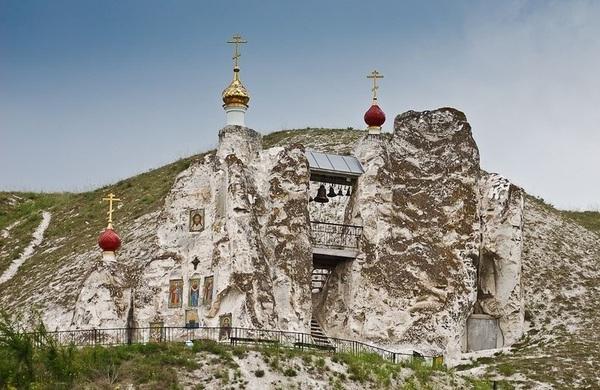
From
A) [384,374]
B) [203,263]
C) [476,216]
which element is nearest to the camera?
[384,374]

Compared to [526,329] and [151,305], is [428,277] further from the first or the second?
[151,305]

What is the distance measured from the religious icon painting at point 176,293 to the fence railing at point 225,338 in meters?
1.07

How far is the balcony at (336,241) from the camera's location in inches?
1967

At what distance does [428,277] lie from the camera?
50.0m

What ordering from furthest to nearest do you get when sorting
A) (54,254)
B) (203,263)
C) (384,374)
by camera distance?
(54,254) < (203,263) < (384,374)

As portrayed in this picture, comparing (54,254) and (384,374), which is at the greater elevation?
(54,254)

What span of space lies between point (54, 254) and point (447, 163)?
24.4m

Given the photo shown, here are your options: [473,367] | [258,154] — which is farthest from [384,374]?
[258,154]

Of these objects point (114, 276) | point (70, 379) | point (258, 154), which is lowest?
point (70, 379)

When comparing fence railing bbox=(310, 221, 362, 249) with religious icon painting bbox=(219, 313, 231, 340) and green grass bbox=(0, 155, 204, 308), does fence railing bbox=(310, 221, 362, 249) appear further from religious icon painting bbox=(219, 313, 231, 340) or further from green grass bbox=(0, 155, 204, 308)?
green grass bbox=(0, 155, 204, 308)

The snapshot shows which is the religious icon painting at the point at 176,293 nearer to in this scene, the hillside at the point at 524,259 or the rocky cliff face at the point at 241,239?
the rocky cliff face at the point at 241,239

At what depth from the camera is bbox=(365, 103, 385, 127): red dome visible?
5216 cm

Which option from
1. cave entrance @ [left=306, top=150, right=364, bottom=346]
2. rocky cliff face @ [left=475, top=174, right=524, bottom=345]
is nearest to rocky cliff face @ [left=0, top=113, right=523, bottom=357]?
rocky cliff face @ [left=475, top=174, right=524, bottom=345]

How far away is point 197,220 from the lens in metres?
48.3
